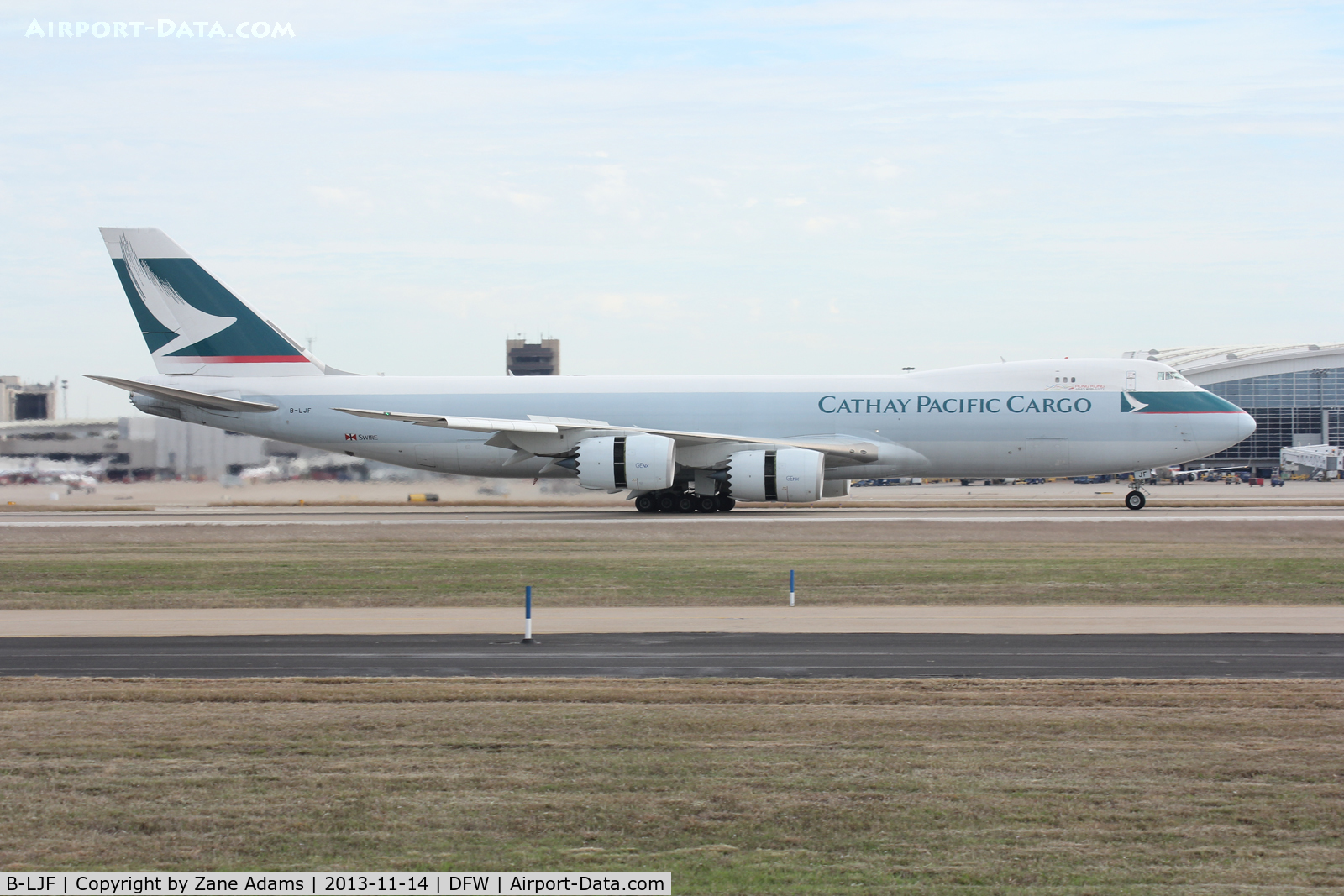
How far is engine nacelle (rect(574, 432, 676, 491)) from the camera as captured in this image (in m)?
39.8

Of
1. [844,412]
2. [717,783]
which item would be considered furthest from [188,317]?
[717,783]

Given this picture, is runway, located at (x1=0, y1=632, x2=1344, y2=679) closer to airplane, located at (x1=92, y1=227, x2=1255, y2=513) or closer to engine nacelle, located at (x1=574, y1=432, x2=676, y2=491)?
engine nacelle, located at (x1=574, y1=432, x2=676, y2=491)

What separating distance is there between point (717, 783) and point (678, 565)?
16978 mm

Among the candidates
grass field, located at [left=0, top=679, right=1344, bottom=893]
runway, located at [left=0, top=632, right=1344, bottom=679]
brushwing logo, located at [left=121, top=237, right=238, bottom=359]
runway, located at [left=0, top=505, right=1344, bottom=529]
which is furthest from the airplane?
grass field, located at [left=0, top=679, right=1344, bottom=893]

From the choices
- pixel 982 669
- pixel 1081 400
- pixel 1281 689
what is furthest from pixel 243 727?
pixel 1081 400

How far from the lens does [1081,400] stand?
41594 millimetres

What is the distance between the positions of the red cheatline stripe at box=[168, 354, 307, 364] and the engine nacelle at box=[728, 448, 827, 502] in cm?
1787

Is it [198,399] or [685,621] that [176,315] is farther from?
[685,621]

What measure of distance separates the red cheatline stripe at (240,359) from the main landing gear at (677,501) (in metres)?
14.5

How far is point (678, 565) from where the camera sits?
85.8 feet

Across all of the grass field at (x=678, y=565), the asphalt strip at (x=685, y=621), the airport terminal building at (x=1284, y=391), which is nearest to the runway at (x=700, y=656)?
the asphalt strip at (x=685, y=621)

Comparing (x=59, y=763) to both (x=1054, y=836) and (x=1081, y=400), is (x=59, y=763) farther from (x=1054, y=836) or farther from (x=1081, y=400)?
(x=1081, y=400)

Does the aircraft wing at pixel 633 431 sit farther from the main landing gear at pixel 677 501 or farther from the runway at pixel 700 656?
the runway at pixel 700 656

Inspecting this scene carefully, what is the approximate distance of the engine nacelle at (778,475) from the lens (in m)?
39.5
